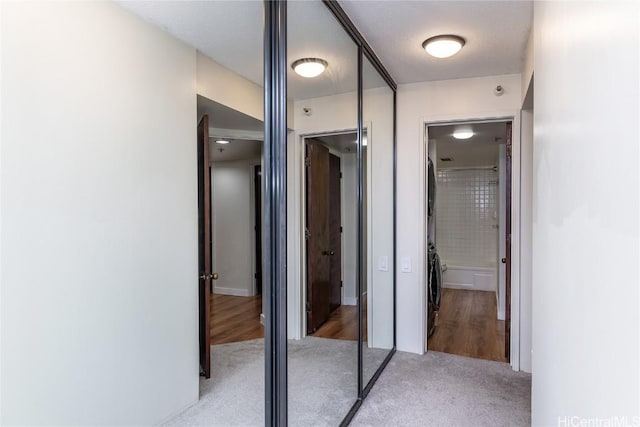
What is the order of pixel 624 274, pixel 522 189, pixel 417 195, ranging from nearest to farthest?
pixel 624 274 < pixel 522 189 < pixel 417 195

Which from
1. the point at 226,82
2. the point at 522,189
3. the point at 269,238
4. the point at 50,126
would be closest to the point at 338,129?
the point at 226,82

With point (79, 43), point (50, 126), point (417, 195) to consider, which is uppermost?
point (79, 43)

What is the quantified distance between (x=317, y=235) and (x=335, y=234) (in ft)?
0.91

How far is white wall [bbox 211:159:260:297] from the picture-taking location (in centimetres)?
162

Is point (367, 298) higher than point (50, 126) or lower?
lower

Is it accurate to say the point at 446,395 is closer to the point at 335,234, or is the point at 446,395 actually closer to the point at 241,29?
the point at 335,234

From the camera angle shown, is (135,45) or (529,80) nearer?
(135,45)

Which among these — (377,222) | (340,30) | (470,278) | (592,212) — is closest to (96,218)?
(340,30)

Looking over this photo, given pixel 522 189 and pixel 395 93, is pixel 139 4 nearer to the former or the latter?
pixel 395 93

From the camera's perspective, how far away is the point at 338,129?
2283 mm

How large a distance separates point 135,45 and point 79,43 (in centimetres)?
29

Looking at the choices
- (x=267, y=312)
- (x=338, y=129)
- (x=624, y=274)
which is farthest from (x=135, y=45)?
(x=624, y=274)

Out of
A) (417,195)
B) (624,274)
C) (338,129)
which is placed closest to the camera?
(624,274)

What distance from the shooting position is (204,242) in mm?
1909
